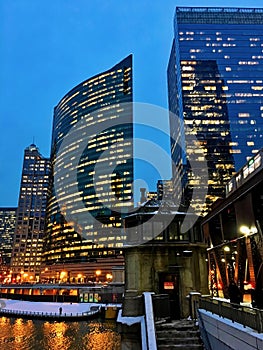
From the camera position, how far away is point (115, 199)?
14900cm

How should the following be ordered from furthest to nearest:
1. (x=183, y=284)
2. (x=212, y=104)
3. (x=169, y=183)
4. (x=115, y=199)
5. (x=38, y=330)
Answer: (x=169, y=183), (x=115, y=199), (x=212, y=104), (x=38, y=330), (x=183, y=284)

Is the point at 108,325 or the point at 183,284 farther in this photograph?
the point at 108,325

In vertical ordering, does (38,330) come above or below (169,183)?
below

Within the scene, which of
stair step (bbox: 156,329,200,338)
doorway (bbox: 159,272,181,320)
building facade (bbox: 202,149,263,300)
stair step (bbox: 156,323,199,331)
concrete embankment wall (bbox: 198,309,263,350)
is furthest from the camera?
building facade (bbox: 202,149,263,300)

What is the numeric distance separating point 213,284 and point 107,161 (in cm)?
12089

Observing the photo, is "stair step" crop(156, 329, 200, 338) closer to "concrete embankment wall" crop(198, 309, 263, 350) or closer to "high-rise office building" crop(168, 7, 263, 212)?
"concrete embankment wall" crop(198, 309, 263, 350)

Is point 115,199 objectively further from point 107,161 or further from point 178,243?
point 178,243

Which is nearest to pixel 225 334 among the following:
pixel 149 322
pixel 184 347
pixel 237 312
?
pixel 237 312

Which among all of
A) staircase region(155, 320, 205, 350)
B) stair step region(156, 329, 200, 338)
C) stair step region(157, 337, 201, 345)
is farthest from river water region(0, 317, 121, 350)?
stair step region(157, 337, 201, 345)

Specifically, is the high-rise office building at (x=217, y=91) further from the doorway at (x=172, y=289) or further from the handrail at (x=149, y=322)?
the handrail at (x=149, y=322)

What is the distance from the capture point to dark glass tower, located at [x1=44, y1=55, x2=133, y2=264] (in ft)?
471

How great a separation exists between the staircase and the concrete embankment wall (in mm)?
360

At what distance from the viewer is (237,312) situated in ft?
32.3

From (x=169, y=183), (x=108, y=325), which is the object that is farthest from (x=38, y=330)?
(x=169, y=183)
